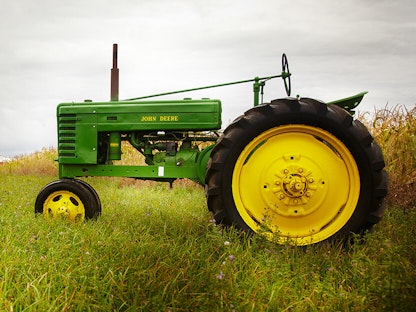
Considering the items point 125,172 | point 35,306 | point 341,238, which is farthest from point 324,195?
point 35,306

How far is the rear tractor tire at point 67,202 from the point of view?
182 inches

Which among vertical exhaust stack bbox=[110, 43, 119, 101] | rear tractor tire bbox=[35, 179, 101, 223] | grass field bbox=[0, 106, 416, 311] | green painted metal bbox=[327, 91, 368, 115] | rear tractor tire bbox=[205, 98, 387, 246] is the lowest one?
grass field bbox=[0, 106, 416, 311]

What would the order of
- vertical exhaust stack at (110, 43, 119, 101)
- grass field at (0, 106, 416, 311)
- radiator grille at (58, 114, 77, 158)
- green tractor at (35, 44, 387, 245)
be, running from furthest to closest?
vertical exhaust stack at (110, 43, 119, 101) < radiator grille at (58, 114, 77, 158) < green tractor at (35, 44, 387, 245) < grass field at (0, 106, 416, 311)

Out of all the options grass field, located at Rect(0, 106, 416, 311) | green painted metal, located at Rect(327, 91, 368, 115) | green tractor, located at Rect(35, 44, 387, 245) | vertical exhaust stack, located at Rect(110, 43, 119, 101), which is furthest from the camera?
vertical exhaust stack, located at Rect(110, 43, 119, 101)

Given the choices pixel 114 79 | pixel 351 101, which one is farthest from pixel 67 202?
pixel 351 101

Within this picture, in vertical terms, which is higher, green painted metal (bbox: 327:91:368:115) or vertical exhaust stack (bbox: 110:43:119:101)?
vertical exhaust stack (bbox: 110:43:119:101)

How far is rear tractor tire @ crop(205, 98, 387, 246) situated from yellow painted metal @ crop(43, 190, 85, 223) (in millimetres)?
1554

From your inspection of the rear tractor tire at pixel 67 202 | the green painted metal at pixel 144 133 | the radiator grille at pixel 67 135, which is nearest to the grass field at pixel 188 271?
the rear tractor tire at pixel 67 202

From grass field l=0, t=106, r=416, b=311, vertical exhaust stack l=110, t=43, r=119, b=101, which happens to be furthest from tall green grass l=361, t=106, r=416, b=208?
vertical exhaust stack l=110, t=43, r=119, b=101

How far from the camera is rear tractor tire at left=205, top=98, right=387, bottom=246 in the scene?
3.78m

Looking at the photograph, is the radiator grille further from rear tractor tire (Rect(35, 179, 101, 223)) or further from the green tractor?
the green tractor

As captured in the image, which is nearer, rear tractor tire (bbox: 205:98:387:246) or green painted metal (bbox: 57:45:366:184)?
rear tractor tire (bbox: 205:98:387:246)

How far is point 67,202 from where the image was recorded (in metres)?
4.67

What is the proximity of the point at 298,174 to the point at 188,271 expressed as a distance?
1.43m
